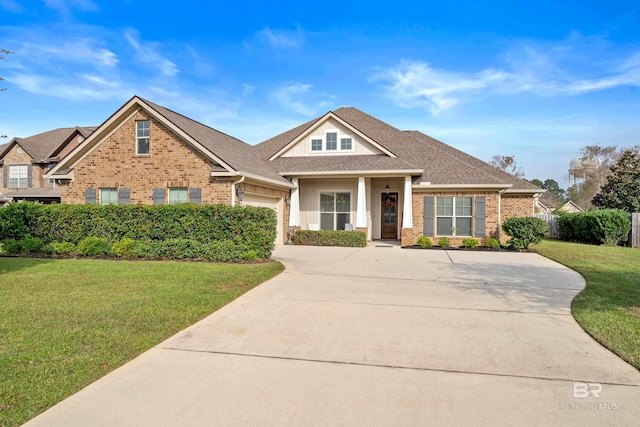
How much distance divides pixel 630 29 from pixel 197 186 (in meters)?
15.7

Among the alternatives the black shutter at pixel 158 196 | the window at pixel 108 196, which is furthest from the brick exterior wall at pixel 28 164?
the black shutter at pixel 158 196

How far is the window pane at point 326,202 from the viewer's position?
714 inches

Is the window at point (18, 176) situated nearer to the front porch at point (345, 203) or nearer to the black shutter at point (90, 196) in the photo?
the black shutter at point (90, 196)

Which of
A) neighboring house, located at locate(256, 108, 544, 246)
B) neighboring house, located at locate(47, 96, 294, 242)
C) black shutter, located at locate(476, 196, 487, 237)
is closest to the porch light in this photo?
neighboring house, located at locate(47, 96, 294, 242)

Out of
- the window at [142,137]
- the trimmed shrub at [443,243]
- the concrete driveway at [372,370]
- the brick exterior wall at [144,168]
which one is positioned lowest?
the concrete driveway at [372,370]

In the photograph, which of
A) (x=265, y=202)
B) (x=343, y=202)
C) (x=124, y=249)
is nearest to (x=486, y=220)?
(x=343, y=202)

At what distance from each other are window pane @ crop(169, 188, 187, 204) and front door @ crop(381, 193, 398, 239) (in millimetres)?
9454

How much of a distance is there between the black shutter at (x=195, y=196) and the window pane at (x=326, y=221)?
6424 millimetres

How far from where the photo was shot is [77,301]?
6223 millimetres

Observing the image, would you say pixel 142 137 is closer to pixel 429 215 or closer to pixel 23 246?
pixel 23 246

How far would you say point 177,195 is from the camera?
45.8ft

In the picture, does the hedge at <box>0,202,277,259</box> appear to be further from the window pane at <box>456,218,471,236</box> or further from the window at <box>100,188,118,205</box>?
the window pane at <box>456,218,471,236</box>

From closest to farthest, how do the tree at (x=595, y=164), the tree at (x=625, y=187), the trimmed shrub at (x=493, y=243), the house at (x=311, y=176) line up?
the house at (x=311, y=176)
the trimmed shrub at (x=493, y=243)
the tree at (x=625, y=187)
the tree at (x=595, y=164)

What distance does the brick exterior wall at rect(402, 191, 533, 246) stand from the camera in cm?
1633
